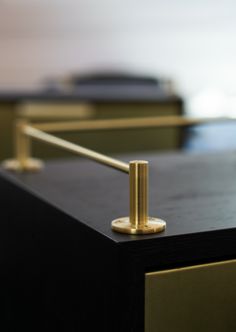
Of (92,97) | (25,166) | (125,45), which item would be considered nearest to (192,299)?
(25,166)

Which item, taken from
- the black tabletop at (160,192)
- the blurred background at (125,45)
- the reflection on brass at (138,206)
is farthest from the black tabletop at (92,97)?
the blurred background at (125,45)

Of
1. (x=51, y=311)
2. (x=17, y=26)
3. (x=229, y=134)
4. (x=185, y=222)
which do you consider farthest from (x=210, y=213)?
(x=17, y=26)

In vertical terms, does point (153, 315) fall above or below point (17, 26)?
below

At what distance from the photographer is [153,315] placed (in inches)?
17.8

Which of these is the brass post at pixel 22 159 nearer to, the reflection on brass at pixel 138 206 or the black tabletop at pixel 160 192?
the black tabletop at pixel 160 192

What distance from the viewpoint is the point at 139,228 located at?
1.53 feet

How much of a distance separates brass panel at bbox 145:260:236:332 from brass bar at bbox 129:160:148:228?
0.05 metres

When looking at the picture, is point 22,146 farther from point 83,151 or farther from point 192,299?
point 192,299

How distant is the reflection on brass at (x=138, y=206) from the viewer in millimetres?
469

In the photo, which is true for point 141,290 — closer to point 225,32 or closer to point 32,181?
point 32,181

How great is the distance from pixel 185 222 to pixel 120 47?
3.83 metres

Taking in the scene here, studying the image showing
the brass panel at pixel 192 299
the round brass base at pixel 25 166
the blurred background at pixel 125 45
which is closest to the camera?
the brass panel at pixel 192 299

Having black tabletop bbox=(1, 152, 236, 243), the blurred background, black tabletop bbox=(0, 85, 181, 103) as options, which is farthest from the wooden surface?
the blurred background

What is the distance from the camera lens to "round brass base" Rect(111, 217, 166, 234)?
0.46 meters
